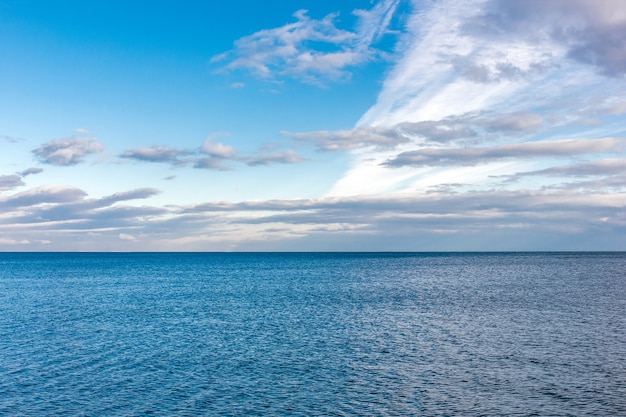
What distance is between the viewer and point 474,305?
8712 cm

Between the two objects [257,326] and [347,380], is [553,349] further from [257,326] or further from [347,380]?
[257,326]

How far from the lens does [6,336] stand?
60500 millimetres

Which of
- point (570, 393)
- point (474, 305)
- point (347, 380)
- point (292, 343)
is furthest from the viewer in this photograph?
point (474, 305)

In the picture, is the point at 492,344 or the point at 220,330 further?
the point at 220,330

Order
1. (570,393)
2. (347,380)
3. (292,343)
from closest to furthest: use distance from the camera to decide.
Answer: (570,393), (347,380), (292,343)

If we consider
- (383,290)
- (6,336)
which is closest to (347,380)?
(6,336)

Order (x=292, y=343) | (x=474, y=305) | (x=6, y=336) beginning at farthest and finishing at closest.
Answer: (x=474, y=305) < (x=6, y=336) < (x=292, y=343)

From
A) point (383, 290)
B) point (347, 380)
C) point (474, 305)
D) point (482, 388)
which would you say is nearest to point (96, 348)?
point (347, 380)

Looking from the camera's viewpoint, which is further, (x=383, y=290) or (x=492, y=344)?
(x=383, y=290)

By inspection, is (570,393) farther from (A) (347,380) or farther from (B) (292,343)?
(B) (292,343)

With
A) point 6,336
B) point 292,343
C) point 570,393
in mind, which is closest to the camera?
point 570,393

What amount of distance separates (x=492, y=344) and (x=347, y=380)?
67.2 feet

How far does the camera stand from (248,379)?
42094 millimetres

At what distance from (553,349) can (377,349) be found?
57.5ft
